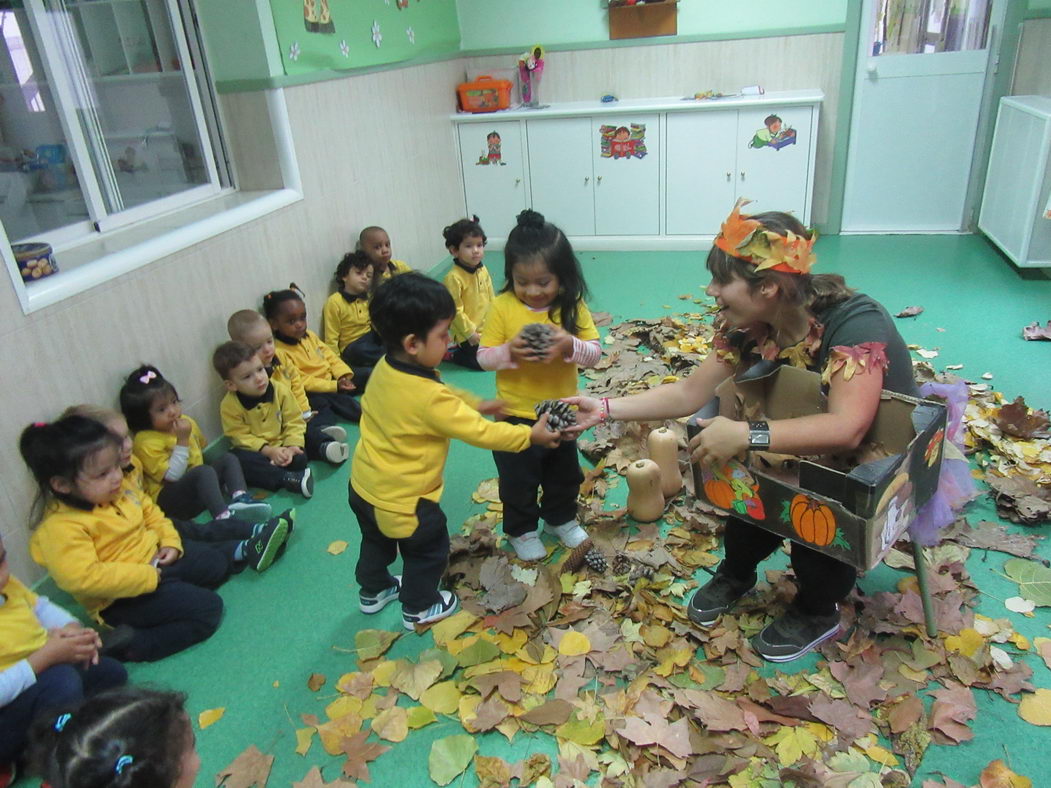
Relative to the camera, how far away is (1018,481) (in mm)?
2945

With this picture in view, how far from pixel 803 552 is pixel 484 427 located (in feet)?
3.34

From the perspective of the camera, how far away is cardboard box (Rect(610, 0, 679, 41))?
6359 millimetres

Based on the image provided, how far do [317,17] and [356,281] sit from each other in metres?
1.63

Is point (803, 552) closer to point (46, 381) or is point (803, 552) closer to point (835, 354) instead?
point (835, 354)

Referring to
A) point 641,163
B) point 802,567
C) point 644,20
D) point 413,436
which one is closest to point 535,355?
point 413,436

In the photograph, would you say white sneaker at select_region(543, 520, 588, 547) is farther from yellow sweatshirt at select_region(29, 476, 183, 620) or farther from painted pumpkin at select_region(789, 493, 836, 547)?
yellow sweatshirt at select_region(29, 476, 183, 620)

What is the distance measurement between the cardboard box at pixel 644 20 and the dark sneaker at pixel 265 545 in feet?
17.9

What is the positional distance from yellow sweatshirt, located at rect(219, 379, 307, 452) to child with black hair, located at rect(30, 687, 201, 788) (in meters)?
2.31

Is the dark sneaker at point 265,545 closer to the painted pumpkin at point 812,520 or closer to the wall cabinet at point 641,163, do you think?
the painted pumpkin at point 812,520

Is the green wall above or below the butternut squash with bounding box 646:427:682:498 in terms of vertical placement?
above

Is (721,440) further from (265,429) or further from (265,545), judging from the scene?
(265,429)

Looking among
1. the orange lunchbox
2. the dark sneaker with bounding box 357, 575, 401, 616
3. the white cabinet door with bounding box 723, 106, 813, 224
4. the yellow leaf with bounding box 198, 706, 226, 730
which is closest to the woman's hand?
the dark sneaker with bounding box 357, 575, 401, 616

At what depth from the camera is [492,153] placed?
22.0 feet

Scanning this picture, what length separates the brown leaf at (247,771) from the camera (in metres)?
2.01
